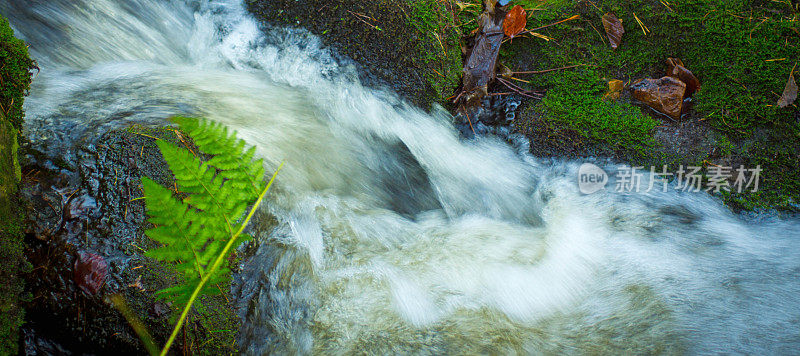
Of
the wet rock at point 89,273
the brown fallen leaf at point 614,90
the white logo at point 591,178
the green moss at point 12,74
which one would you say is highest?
the brown fallen leaf at point 614,90

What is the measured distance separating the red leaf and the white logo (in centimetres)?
126

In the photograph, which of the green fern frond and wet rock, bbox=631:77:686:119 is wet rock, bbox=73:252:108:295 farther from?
wet rock, bbox=631:77:686:119

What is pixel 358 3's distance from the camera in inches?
128

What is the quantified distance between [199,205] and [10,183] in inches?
53.7

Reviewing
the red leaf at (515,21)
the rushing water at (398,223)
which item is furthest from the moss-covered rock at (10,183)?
the red leaf at (515,21)

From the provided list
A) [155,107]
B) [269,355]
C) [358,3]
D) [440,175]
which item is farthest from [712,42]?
[155,107]

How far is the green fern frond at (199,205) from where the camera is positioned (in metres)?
1.79

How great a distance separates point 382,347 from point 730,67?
11.1ft

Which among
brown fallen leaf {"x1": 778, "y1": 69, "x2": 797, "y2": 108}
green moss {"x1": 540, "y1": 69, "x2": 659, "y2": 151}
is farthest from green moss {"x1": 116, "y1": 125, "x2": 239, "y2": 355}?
brown fallen leaf {"x1": 778, "y1": 69, "x2": 797, "y2": 108}

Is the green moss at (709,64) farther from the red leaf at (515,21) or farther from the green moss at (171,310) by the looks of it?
the green moss at (171,310)

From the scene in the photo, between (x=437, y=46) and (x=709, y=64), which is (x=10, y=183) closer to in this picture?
(x=437, y=46)
